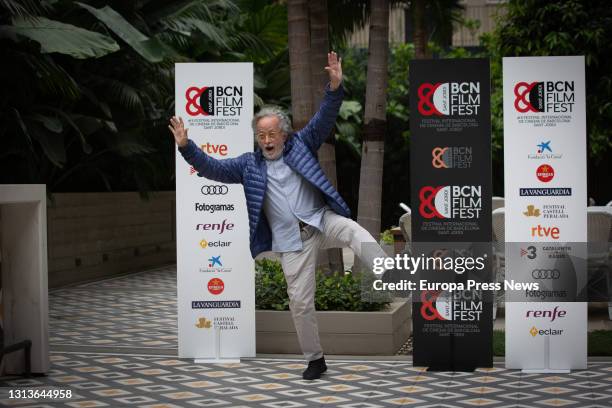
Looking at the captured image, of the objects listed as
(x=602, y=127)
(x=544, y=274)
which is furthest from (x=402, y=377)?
(x=602, y=127)

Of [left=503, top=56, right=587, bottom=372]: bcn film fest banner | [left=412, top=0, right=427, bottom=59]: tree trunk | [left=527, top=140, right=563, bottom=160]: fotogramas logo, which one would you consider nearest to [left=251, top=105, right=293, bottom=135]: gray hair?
[left=503, top=56, right=587, bottom=372]: bcn film fest banner

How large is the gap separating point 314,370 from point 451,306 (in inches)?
42.8

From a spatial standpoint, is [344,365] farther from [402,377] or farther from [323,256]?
[323,256]

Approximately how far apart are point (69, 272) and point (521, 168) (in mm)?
9550

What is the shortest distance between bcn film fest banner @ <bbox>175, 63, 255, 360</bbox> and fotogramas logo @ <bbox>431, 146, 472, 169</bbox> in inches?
61.1

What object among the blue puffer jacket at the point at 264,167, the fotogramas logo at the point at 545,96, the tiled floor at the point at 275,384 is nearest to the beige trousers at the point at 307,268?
the blue puffer jacket at the point at 264,167

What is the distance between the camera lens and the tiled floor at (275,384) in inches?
257

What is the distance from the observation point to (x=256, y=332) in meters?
8.34

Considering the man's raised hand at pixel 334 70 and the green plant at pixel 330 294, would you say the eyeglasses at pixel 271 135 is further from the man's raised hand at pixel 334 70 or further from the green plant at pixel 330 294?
the green plant at pixel 330 294

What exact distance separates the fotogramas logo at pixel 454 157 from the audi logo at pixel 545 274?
903mm

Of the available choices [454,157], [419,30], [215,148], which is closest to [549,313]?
[454,157]

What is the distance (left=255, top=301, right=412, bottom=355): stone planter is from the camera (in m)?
8.09

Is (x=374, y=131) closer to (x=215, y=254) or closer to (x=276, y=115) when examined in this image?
(x=215, y=254)

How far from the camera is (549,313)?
7367 millimetres
